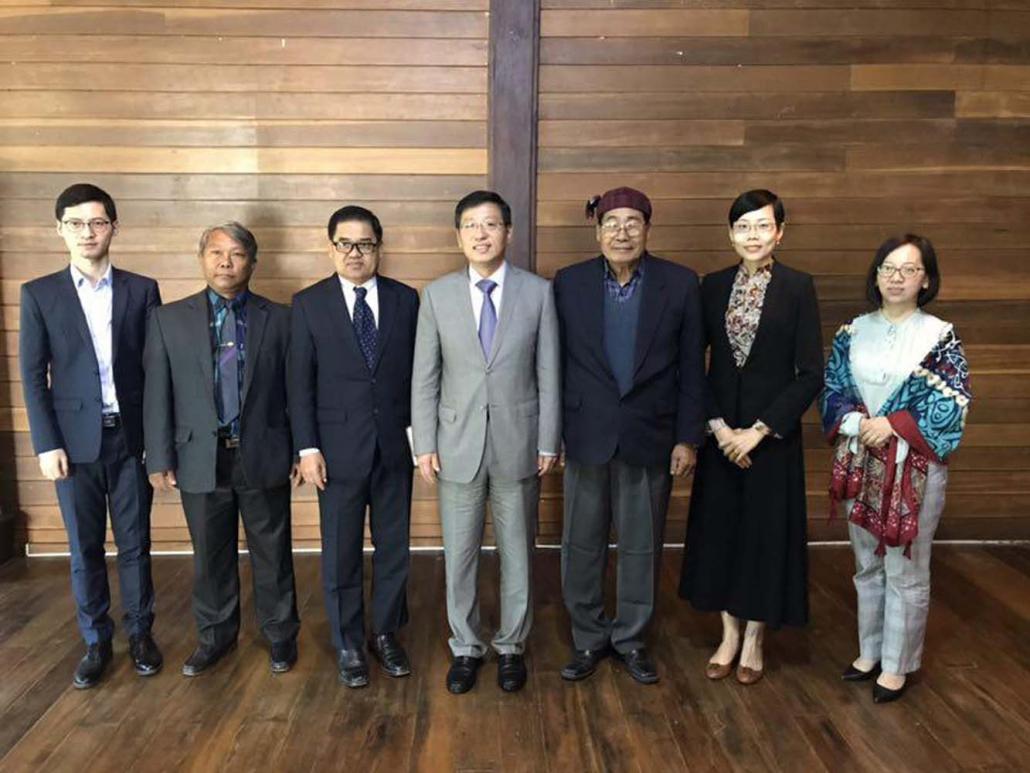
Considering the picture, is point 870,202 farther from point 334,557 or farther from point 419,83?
point 334,557

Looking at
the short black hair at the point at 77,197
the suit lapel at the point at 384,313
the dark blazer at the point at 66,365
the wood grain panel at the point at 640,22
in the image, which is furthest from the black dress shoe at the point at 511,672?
the wood grain panel at the point at 640,22

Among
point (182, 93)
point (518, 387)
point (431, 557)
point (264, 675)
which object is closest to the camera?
point (518, 387)

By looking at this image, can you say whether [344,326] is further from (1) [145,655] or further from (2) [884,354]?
(2) [884,354]

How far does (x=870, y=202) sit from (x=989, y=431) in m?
1.37

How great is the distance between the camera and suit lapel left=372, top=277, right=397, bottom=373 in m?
2.61

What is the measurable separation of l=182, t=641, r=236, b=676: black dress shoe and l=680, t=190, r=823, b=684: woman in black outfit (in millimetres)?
1712

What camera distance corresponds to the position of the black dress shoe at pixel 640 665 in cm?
269

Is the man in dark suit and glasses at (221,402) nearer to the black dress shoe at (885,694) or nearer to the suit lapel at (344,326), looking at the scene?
the suit lapel at (344,326)

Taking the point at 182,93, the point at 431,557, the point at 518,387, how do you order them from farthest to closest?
the point at 431,557
the point at 182,93
the point at 518,387

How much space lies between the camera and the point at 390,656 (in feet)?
9.08

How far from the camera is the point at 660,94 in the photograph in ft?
12.3

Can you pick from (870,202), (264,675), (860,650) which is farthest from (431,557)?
(870,202)

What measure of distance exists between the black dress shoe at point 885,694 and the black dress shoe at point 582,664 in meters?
0.91

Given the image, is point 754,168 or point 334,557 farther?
point 754,168
